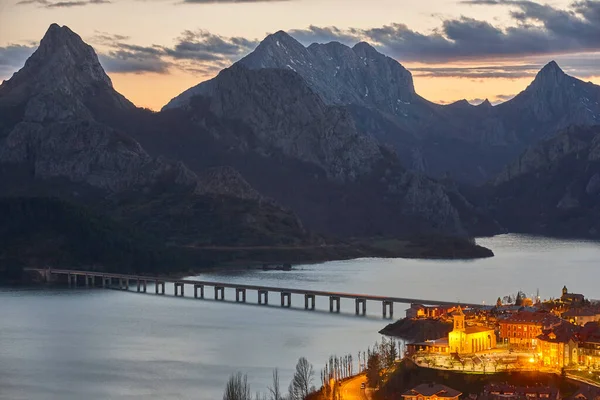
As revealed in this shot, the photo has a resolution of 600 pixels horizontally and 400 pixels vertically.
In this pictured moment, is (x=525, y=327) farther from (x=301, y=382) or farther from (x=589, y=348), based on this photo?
(x=301, y=382)

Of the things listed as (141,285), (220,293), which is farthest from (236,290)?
(141,285)

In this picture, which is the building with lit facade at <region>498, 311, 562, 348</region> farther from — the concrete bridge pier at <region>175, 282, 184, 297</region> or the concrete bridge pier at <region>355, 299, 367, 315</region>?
the concrete bridge pier at <region>175, 282, 184, 297</region>

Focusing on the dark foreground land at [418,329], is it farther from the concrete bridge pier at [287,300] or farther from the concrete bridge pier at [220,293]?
the concrete bridge pier at [220,293]

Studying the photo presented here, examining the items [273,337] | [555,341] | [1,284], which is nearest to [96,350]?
[273,337]

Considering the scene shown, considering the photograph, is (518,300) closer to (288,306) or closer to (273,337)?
(273,337)

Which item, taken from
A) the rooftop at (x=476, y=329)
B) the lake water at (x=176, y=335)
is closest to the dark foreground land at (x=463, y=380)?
the rooftop at (x=476, y=329)
